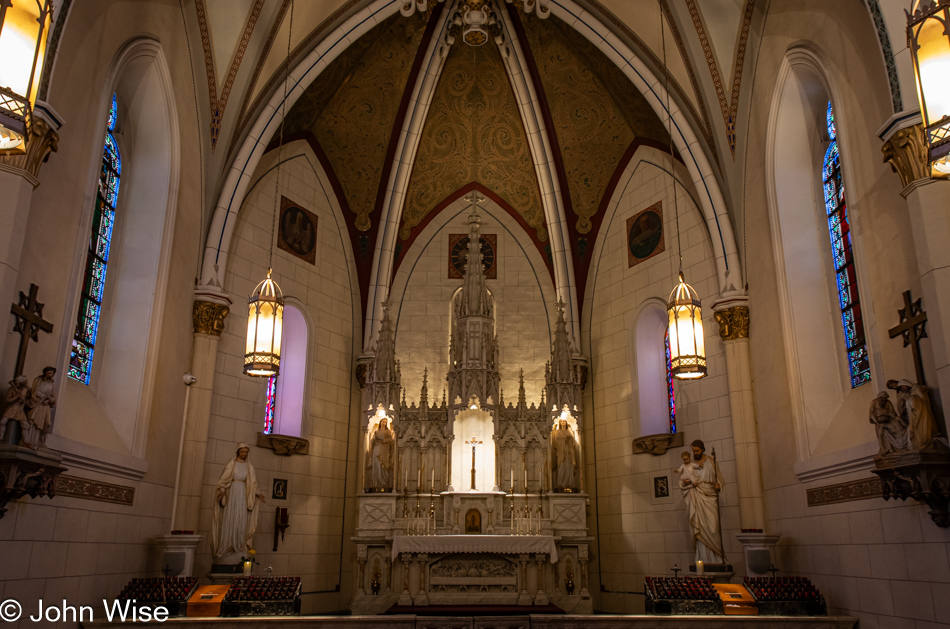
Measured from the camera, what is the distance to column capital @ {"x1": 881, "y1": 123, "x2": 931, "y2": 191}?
323 inches

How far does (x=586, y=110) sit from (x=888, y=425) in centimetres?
1062

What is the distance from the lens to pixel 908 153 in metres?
8.34

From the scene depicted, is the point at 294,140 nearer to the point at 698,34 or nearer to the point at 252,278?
the point at 252,278

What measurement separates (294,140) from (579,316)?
733 cm

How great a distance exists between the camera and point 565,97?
17188mm

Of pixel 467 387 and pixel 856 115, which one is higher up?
pixel 856 115

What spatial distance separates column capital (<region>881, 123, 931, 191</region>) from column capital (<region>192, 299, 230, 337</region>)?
409 inches

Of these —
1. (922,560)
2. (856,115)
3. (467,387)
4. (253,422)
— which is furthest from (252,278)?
(922,560)

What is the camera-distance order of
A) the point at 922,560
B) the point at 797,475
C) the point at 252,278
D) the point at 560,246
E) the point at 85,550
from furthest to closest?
the point at 560,246, the point at 252,278, the point at 797,475, the point at 85,550, the point at 922,560

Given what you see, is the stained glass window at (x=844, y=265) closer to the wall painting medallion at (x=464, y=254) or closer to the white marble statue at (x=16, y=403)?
the wall painting medallion at (x=464, y=254)

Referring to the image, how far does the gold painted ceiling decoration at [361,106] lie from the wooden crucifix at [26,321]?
8.32 metres

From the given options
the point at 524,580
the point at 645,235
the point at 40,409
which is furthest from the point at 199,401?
the point at 645,235

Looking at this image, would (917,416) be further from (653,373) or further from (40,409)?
(40,409)

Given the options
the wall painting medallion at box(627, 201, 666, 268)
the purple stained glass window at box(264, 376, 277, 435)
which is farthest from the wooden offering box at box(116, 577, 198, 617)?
the wall painting medallion at box(627, 201, 666, 268)
